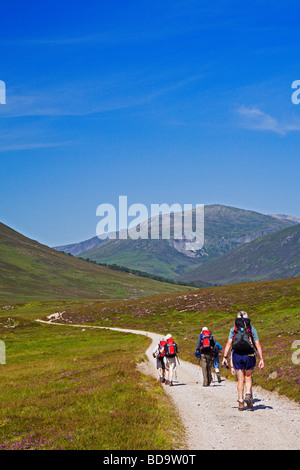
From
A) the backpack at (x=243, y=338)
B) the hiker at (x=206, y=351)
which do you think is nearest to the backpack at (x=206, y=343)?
the hiker at (x=206, y=351)

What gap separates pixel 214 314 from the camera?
86.5 meters

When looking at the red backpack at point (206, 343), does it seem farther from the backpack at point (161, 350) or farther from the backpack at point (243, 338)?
the backpack at point (243, 338)

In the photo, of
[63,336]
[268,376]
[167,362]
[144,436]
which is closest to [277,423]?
[144,436]

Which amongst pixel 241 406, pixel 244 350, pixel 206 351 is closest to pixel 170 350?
pixel 206 351

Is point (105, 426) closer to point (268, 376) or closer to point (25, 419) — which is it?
point (25, 419)

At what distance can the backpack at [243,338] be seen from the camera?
16.8m

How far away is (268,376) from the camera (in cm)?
2420

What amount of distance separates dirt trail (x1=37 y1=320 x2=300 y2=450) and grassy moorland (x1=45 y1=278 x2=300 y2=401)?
785 cm

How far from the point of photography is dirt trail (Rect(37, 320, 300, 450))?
40.7 ft

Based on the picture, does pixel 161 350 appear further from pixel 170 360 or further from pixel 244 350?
pixel 244 350

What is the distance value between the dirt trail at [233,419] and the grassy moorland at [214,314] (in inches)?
309

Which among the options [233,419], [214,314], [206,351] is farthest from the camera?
[214,314]

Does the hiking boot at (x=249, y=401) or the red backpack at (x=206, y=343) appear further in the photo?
the red backpack at (x=206, y=343)

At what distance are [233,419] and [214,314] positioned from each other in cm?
7223
